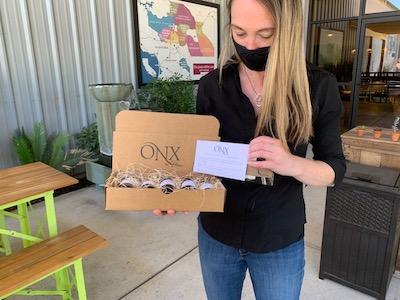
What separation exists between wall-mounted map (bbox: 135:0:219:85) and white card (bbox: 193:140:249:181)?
13.4 feet

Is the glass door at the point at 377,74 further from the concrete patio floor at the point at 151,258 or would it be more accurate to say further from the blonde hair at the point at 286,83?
Result: the blonde hair at the point at 286,83

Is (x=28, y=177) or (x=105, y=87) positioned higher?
(x=105, y=87)

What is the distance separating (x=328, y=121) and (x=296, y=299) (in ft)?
1.95

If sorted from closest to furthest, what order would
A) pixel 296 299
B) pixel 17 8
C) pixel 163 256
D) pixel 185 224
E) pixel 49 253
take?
Result: pixel 296 299 < pixel 49 253 < pixel 163 256 < pixel 185 224 < pixel 17 8

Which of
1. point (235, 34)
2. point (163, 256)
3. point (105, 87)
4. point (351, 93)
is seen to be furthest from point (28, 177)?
point (351, 93)

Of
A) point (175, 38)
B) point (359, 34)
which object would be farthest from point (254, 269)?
point (359, 34)

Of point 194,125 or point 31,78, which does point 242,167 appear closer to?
point 194,125

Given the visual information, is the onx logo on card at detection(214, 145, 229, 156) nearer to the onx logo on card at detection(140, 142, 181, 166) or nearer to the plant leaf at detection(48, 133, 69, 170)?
the onx logo on card at detection(140, 142, 181, 166)

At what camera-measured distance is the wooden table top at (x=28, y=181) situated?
6.13 ft

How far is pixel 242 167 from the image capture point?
0.87m

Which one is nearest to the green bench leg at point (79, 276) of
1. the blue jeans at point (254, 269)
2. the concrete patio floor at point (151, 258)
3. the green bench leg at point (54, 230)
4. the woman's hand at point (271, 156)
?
the green bench leg at point (54, 230)

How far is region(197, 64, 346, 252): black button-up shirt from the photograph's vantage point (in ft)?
3.13

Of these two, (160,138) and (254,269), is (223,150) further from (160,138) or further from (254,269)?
(254,269)

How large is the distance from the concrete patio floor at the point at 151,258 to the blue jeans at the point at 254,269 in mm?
1125
